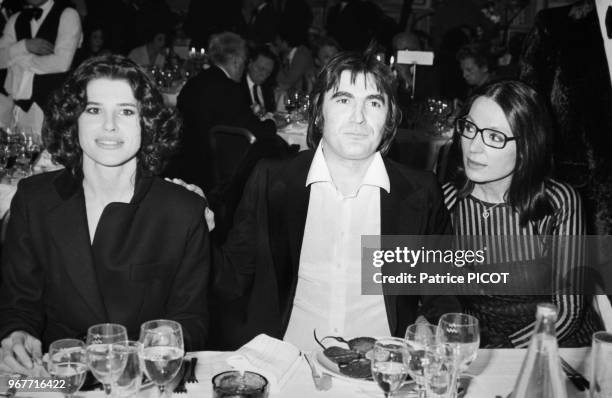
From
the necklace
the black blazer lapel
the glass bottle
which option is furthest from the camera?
the necklace

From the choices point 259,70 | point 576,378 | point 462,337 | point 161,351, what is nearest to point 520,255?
point 576,378

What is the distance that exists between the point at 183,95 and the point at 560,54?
2952mm

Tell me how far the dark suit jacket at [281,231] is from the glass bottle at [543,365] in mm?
815

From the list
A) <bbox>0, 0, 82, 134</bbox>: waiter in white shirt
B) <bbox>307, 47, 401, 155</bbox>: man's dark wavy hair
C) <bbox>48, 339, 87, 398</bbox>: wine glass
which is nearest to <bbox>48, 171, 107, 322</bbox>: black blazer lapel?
<bbox>48, 339, 87, 398</bbox>: wine glass

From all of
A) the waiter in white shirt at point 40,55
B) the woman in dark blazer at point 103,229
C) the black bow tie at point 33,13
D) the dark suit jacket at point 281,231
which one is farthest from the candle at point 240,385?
the black bow tie at point 33,13

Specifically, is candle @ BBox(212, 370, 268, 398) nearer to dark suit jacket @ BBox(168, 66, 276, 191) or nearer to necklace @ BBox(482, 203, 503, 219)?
necklace @ BBox(482, 203, 503, 219)

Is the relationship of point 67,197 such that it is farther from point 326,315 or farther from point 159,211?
point 326,315

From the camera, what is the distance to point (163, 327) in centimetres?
135

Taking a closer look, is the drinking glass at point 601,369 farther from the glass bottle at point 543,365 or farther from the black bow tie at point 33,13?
the black bow tie at point 33,13

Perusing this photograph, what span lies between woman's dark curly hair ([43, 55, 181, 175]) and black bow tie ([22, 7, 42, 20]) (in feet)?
11.5

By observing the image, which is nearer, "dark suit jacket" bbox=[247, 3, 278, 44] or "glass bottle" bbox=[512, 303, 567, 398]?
"glass bottle" bbox=[512, 303, 567, 398]

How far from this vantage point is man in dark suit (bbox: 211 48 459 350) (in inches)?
79.3

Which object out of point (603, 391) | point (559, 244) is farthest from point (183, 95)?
point (603, 391)

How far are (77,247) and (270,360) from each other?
2.35 feet
